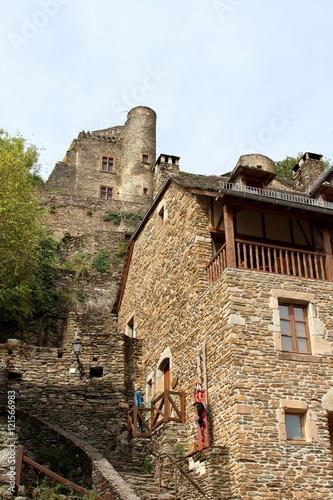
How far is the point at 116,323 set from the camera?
22.5 m

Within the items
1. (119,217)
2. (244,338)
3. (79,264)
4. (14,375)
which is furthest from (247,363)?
(119,217)

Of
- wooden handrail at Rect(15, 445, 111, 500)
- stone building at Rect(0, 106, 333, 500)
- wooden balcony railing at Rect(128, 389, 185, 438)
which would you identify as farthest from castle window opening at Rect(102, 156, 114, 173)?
wooden handrail at Rect(15, 445, 111, 500)

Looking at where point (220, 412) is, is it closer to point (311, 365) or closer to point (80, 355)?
point (311, 365)

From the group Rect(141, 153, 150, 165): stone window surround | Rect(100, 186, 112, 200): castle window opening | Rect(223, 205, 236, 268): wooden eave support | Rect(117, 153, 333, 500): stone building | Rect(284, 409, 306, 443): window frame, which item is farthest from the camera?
Rect(141, 153, 150, 165): stone window surround

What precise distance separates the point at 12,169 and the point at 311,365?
1472cm

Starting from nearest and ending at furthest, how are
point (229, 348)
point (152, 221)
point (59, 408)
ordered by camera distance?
point (229, 348), point (59, 408), point (152, 221)

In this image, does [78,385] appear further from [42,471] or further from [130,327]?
[42,471]

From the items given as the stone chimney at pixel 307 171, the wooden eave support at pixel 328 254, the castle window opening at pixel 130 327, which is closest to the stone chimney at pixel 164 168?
the stone chimney at pixel 307 171

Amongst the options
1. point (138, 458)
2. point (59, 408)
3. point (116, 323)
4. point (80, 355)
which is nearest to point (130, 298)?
point (116, 323)

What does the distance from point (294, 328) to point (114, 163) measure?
111 feet

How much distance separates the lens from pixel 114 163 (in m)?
46.2

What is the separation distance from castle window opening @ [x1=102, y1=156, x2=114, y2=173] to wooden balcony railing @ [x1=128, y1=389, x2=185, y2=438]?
100ft

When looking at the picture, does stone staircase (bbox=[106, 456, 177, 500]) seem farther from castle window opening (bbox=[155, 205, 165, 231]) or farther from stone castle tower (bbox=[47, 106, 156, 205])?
stone castle tower (bbox=[47, 106, 156, 205])

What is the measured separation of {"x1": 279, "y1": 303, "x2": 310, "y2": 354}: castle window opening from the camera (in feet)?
45.3
